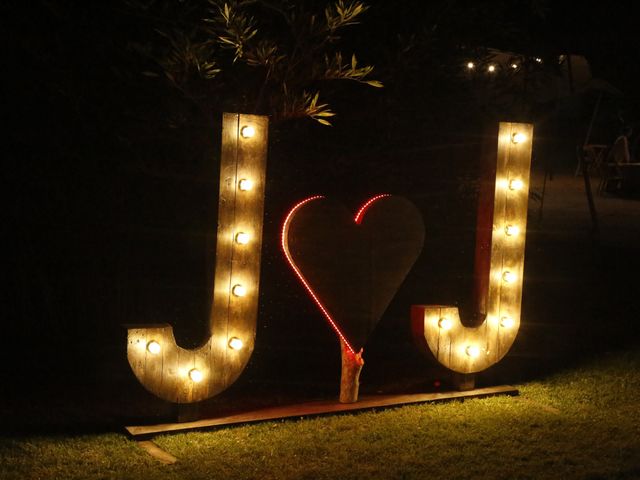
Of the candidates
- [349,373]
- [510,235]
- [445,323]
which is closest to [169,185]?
[349,373]

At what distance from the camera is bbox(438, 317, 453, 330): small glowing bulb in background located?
21.4 feet

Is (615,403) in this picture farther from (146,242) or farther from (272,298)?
(146,242)

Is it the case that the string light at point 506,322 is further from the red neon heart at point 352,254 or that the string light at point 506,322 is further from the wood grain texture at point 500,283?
the red neon heart at point 352,254

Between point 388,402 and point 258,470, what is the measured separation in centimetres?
161

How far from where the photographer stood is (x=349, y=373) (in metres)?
6.34

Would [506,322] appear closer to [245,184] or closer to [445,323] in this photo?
[445,323]

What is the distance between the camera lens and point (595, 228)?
40.8 feet

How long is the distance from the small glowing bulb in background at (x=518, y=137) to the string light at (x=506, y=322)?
1427 millimetres

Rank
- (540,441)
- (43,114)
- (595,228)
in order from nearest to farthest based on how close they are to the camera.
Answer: (540,441), (43,114), (595,228)

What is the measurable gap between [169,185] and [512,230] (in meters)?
2.98

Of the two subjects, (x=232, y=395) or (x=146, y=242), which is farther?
(x=146, y=242)

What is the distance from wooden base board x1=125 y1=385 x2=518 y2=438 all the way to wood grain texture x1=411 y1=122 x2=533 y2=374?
249 millimetres

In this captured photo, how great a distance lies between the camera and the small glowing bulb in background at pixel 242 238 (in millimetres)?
5773

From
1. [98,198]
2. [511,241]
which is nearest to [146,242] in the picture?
[98,198]
